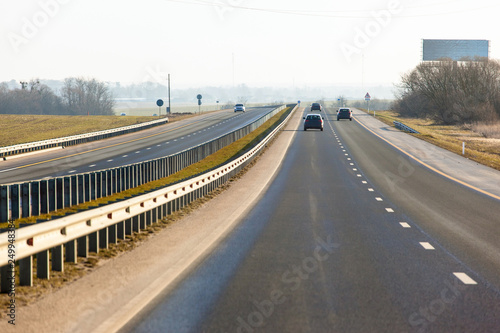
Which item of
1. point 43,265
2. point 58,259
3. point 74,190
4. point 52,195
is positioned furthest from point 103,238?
point 74,190

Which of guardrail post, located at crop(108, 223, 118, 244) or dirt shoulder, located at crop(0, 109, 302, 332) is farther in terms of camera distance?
guardrail post, located at crop(108, 223, 118, 244)

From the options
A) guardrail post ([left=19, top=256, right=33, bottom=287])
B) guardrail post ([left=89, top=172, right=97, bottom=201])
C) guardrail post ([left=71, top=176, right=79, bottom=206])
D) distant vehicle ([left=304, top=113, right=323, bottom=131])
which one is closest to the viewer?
guardrail post ([left=19, top=256, right=33, bottom=287])

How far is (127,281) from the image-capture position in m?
8.30

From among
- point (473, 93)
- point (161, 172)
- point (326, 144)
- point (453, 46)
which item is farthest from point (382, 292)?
point (453, 46)

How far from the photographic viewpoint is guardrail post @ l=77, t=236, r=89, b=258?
32.4 ft

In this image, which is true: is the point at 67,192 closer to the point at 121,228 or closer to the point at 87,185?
the point at 87,185

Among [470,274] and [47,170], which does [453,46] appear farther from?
[470,274]

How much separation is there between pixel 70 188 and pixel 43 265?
889cm

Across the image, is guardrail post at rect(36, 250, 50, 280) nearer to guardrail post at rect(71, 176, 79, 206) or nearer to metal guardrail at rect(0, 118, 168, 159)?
guardrail post at rect(71, 176, 79, 206)

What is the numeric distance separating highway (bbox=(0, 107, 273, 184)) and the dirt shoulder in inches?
594

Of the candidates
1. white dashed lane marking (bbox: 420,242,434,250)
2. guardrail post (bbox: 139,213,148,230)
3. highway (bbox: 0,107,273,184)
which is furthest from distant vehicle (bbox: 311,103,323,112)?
white dashed lane marking (bbox: 420,242,434,250)

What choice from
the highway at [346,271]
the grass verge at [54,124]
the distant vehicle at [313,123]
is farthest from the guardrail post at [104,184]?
the grass verge at [54,124]

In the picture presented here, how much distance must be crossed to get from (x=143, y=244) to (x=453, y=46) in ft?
417

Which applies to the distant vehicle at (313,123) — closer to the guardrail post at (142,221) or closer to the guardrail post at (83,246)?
the guardrail post at (142,221)
